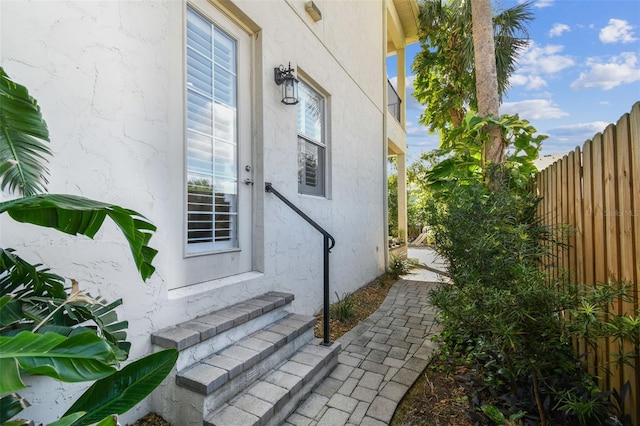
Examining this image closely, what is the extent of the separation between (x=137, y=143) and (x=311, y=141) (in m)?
2.75

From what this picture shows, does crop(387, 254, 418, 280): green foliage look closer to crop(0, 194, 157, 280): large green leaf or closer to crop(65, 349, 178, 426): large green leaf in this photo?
crop(65, 349, 178, 426): large green leaf

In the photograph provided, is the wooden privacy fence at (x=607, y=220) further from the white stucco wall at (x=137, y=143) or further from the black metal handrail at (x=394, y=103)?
the black metal handrail at (x=394, y=103)

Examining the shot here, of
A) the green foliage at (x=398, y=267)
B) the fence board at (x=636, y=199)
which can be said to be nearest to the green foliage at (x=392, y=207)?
the green foliage at (x=398, y=267)

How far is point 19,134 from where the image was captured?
4.18 feet

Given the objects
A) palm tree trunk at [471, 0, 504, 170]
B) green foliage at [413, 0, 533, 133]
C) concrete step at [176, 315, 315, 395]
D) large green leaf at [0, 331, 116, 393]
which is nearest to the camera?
large green leaf at [0, 331, 116, 393]

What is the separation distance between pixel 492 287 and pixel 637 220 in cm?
82

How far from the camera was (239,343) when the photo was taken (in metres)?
2.53

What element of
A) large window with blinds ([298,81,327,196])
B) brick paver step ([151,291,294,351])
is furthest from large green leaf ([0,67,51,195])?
large window with blinds ([298,81,327,196])

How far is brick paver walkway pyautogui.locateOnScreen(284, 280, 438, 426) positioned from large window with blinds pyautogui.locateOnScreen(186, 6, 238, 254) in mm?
1597

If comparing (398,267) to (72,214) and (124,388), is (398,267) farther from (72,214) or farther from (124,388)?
(72,214)

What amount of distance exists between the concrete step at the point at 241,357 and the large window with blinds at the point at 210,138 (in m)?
0.91

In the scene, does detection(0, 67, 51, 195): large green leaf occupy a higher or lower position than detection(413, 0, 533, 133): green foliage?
lower

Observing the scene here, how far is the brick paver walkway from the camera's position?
7.35 ft

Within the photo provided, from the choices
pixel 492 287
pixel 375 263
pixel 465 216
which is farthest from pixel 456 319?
pixel 375 263
